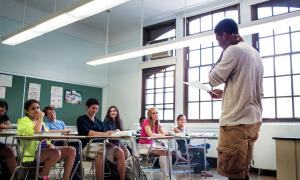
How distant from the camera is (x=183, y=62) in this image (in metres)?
6.52

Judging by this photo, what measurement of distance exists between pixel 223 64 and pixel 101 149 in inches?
85.3

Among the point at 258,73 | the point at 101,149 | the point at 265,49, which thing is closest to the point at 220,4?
the point at 265,49

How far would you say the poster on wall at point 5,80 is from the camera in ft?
18.8

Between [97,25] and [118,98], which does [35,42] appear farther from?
[118,98]

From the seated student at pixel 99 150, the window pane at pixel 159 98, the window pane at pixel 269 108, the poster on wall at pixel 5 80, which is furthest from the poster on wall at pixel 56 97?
the window pane at pixel 269 108

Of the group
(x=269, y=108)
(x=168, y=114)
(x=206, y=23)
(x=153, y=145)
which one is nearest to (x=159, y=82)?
(x=168, y=114)

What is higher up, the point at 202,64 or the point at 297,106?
the point at 202,64

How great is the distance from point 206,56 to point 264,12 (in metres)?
1.43

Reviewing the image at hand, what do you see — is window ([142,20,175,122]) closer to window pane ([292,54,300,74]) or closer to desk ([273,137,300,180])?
window pane ([292,54,300,74])

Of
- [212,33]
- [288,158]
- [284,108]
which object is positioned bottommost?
[288,158]

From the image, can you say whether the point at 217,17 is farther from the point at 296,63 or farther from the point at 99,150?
the point at 99,150

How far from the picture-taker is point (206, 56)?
6246 millimetres

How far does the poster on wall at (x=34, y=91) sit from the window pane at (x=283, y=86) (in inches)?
190

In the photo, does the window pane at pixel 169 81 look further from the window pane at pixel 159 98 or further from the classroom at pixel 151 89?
the window pane at pixel 159 98
